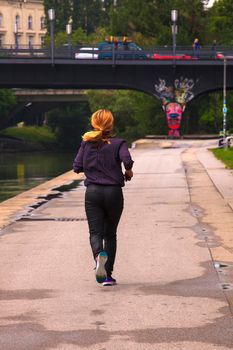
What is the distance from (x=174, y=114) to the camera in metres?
78.3

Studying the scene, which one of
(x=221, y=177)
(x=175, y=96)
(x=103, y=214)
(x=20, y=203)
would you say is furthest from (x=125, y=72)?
(x=103, y=214)

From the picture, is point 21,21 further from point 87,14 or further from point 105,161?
point 105,161

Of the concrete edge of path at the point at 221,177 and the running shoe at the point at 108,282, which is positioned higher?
the running shoe at the point at 108,282

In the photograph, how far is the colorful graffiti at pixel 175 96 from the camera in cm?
7525

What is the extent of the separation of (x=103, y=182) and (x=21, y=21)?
167 m

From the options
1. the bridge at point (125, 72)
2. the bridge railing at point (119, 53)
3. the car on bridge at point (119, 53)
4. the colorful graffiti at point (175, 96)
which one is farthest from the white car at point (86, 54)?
the colorful graffiti at point (175, 96)

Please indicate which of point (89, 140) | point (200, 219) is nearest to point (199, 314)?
point (89, 140)

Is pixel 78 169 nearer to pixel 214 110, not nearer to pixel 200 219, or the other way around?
pixel 200 219

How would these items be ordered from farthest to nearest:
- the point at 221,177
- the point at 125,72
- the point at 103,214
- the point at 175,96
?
the point at 175,96 < the point at 125,72 < the point at 221,177 < the point at 103,214

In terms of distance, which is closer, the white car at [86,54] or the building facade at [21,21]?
the white car at [86,54]

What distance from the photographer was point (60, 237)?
14.5 metres

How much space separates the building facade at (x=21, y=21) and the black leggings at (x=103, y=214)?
523 ft

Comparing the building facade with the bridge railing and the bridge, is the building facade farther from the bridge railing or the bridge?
the bridge railing

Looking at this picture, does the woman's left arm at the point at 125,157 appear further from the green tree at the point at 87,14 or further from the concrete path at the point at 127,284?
the green tree at the point at 87,14
